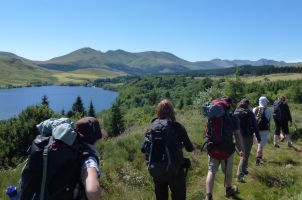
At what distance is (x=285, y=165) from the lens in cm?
1117

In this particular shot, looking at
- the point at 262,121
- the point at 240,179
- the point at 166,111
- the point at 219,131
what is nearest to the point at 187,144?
the point at 166,111

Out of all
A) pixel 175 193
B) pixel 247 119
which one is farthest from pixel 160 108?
pixel 247 119

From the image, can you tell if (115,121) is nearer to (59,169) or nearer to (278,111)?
(278,111)

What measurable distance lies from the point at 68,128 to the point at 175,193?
2.96 metres

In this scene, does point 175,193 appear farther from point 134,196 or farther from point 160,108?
point 134,196

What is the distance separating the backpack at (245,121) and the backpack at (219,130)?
1.92 m

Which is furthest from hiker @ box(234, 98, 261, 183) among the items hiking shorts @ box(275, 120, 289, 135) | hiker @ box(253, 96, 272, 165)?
hiking shorts @ box(275, 120, 289, 135)

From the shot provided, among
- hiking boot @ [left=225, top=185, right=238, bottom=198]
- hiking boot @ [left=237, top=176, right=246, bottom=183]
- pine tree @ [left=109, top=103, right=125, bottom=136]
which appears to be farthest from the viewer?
pine tree @ [left=109, top=103, right=125, bottom=136]

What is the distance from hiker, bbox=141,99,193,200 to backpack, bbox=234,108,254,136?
12.0 feet

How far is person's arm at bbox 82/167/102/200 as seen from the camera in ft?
11.5

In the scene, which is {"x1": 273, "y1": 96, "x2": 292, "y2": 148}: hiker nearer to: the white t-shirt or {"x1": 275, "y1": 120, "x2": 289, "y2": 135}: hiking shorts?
{"x1": 275, "y1": 120, "x2": 289, "y2": 135}: hiking shorts

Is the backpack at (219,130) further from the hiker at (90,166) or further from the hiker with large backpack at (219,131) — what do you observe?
the hiker at (90,166)

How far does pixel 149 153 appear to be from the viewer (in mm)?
6098

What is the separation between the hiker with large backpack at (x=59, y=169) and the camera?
3.63 m
